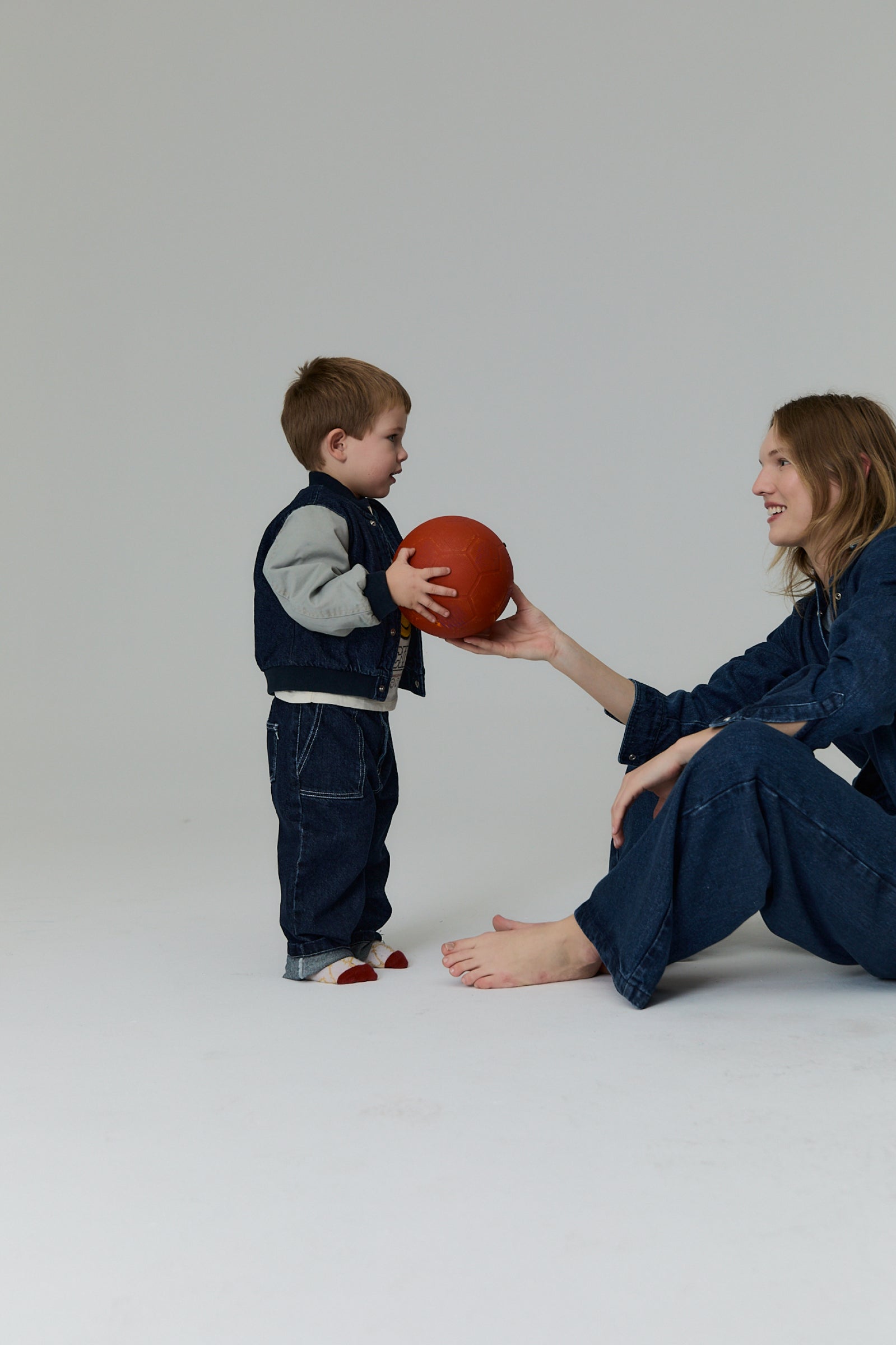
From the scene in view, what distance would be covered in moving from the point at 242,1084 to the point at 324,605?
103 centimetres

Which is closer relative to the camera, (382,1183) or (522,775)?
(382,1183)

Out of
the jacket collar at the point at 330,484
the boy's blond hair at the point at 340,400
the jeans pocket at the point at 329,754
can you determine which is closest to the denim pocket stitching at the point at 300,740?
the jeans pocket at the point at 329,754

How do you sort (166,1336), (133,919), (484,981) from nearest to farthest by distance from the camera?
(166,1336) → (484,981) → (133,919)

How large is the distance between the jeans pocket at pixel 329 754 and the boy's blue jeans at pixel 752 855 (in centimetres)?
67

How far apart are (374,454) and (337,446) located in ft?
0.31

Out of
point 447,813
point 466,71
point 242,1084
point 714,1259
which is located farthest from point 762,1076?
point 466,71

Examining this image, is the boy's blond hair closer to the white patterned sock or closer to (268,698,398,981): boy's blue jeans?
(268,698,398,981): boy's blue jeans

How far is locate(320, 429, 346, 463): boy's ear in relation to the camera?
2855 mm

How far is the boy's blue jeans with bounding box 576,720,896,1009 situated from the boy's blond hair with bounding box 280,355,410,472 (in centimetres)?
114

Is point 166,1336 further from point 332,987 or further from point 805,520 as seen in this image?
point 805,520

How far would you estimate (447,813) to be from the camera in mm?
4512

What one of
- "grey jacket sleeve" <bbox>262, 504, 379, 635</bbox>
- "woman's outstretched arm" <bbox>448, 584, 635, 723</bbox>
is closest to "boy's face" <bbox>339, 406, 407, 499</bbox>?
"grey jacket sleeve" <bbox>262, 504, 379, 635</bbox>

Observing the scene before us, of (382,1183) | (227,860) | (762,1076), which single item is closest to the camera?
(382,1183)

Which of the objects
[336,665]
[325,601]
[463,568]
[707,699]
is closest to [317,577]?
[325,601]
